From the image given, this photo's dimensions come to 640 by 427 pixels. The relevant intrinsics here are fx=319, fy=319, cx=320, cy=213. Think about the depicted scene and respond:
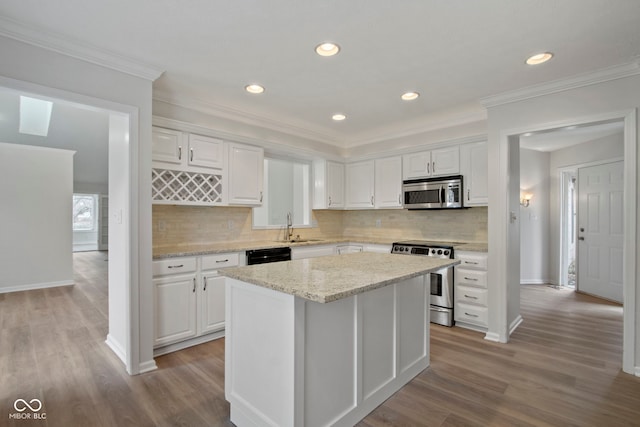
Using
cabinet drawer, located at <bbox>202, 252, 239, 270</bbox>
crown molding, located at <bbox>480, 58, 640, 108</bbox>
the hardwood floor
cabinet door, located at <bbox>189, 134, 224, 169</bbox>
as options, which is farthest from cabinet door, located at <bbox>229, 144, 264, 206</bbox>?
crown molding, located at <bbox>480, 58, 640, 108</bbox>

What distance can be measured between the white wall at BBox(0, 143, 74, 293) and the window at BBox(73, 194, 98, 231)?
21.5ft

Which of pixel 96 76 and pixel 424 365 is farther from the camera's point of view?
pixel 424 365

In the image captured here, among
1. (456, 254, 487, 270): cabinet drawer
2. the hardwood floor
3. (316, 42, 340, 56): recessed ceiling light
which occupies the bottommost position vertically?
the hardwood floor

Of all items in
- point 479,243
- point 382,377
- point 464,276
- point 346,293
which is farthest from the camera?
point 479,243

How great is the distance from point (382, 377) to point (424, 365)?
66 centimetres

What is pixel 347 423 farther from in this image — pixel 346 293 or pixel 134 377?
pixel 134 377

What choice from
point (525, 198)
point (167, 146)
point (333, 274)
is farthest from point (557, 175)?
point (167, 146)

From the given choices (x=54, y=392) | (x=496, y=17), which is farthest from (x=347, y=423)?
(x=496, y=17)

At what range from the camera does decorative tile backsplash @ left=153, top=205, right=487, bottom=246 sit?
3600 mm

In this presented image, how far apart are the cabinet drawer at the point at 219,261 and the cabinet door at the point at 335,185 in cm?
197

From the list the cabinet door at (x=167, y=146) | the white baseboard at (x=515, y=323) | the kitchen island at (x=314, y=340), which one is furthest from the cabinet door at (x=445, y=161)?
A: the cabinet door at (x=167, y=146)

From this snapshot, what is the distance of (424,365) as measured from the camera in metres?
2.66

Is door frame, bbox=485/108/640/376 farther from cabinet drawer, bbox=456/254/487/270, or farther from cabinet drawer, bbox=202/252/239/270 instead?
cabinet drawer, bbox=202/252/239/270

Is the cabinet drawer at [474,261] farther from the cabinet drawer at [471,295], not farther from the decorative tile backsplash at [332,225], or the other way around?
the decorative tile backsplash at [332,225]
